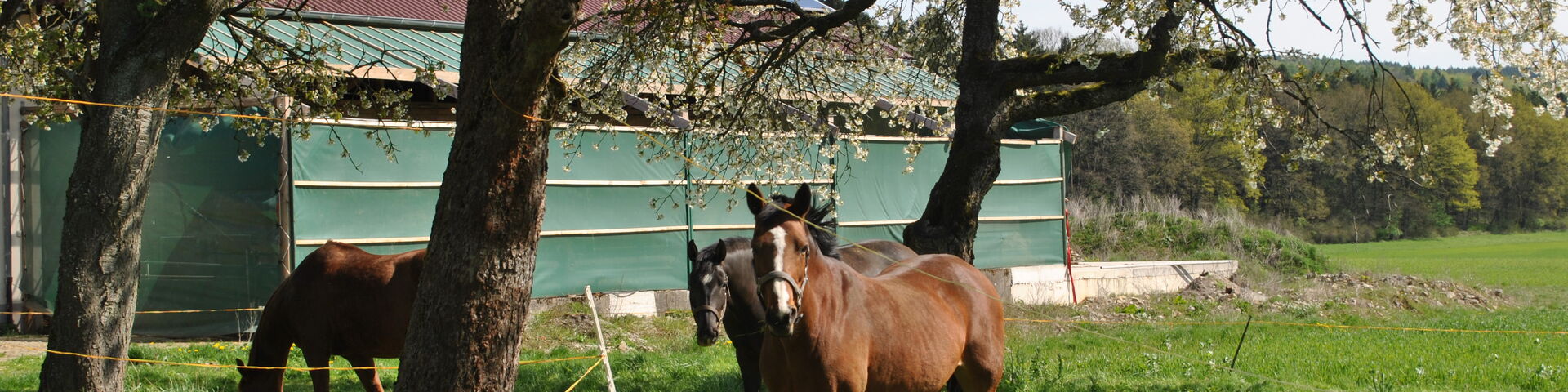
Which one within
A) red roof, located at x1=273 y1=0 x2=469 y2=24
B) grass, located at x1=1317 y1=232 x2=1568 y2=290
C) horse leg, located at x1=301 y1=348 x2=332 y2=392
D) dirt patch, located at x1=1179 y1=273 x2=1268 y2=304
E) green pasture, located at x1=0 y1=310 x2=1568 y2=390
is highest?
red roof, located at x1=273 y1=0 x2=469 y2=24

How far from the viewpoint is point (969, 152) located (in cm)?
900

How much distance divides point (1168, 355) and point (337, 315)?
667cm

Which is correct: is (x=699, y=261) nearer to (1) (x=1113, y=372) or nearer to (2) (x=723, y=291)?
(2) (x=723, y=291)

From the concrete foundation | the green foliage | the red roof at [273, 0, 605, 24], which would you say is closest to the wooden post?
the concrete foundation

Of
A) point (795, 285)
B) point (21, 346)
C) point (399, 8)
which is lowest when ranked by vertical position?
point (21, 346)

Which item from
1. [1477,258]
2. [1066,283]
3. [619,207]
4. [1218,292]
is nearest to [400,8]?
[619,207]

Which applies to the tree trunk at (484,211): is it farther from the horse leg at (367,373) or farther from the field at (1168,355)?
the field at (1168,355)

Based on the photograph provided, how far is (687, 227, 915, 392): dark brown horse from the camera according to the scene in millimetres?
6750

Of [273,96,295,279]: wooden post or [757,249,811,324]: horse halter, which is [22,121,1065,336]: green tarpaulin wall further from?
[757,249,811,324]: horse halter

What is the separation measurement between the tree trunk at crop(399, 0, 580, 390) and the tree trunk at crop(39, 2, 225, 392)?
292 centimetres

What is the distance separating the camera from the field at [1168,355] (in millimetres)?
8570

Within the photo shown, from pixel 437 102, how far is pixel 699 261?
883 centimetres

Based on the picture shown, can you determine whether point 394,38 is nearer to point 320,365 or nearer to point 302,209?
point 302,209

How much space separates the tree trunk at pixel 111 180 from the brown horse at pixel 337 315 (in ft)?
2.94
